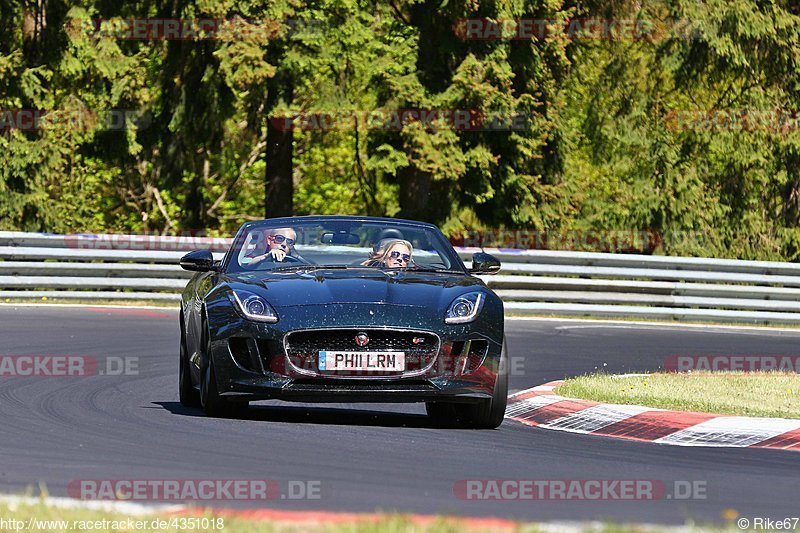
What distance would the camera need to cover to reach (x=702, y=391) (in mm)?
12344

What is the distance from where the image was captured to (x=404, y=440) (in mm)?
9195

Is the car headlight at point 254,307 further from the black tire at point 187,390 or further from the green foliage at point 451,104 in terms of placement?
the green foliage at point 451,104

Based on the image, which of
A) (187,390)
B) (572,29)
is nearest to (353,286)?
(187,390)

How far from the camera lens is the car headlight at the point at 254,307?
978 cm

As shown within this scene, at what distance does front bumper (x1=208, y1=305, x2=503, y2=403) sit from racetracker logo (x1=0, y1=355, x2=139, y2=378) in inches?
136

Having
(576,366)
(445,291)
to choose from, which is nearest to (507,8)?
(576,366)

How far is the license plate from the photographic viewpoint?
380 inches

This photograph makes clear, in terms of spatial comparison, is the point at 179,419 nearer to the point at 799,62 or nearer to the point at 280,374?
the point at 280,374

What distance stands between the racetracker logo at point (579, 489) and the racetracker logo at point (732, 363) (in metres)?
7.89

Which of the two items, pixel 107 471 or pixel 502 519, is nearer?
pixel 502 519

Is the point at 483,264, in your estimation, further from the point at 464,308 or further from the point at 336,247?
the point at 464,308

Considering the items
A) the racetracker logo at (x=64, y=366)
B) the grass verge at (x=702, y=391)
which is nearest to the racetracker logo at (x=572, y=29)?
the racetracker logo at (x=64, y=366)

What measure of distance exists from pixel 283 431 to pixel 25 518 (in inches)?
141

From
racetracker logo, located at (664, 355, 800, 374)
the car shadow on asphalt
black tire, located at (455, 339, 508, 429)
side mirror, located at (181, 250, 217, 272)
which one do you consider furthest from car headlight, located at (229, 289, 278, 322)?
racetracker logo, located at (664, 355, 800, 374)
